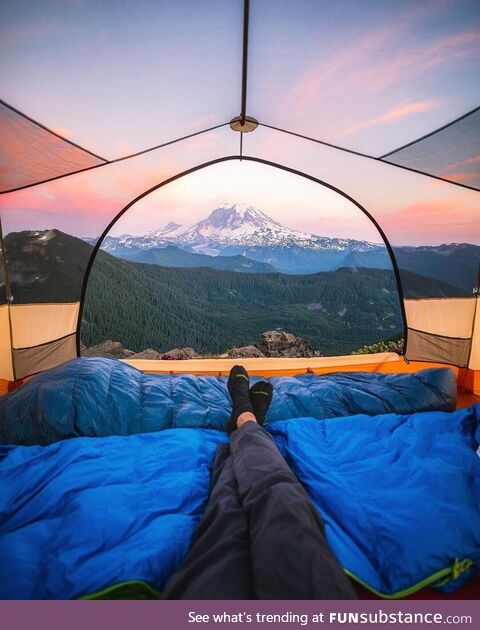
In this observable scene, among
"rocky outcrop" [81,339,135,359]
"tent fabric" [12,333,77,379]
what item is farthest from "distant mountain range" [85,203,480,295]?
"tent fabric" [12,333,77,379]

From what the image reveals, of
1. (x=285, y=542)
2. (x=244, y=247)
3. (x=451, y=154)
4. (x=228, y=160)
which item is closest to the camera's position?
(x=285, y=542)

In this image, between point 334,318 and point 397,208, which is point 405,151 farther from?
point 334,318

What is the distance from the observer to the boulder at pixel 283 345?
176 inches

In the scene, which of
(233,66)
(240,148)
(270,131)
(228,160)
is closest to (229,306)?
(228,160)

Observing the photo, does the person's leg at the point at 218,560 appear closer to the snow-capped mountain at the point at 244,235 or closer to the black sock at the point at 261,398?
the black sock at the point at 261,398

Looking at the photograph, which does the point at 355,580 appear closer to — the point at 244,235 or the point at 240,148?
the point at 240,148

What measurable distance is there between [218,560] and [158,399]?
1214 millimetres

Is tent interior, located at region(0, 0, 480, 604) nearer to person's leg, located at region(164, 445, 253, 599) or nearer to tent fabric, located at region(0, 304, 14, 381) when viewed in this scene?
tent fabric, located at region(0, 304, 14, 381)

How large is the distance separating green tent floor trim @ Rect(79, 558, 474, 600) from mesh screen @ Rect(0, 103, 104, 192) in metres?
2.11

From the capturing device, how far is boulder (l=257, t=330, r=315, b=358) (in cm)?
446

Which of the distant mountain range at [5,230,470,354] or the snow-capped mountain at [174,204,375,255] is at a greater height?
the snow-capped mountain at [174,204,375,255]

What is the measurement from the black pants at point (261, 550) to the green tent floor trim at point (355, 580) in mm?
129

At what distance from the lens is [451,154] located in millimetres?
2330

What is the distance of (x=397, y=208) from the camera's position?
9.45 feet
